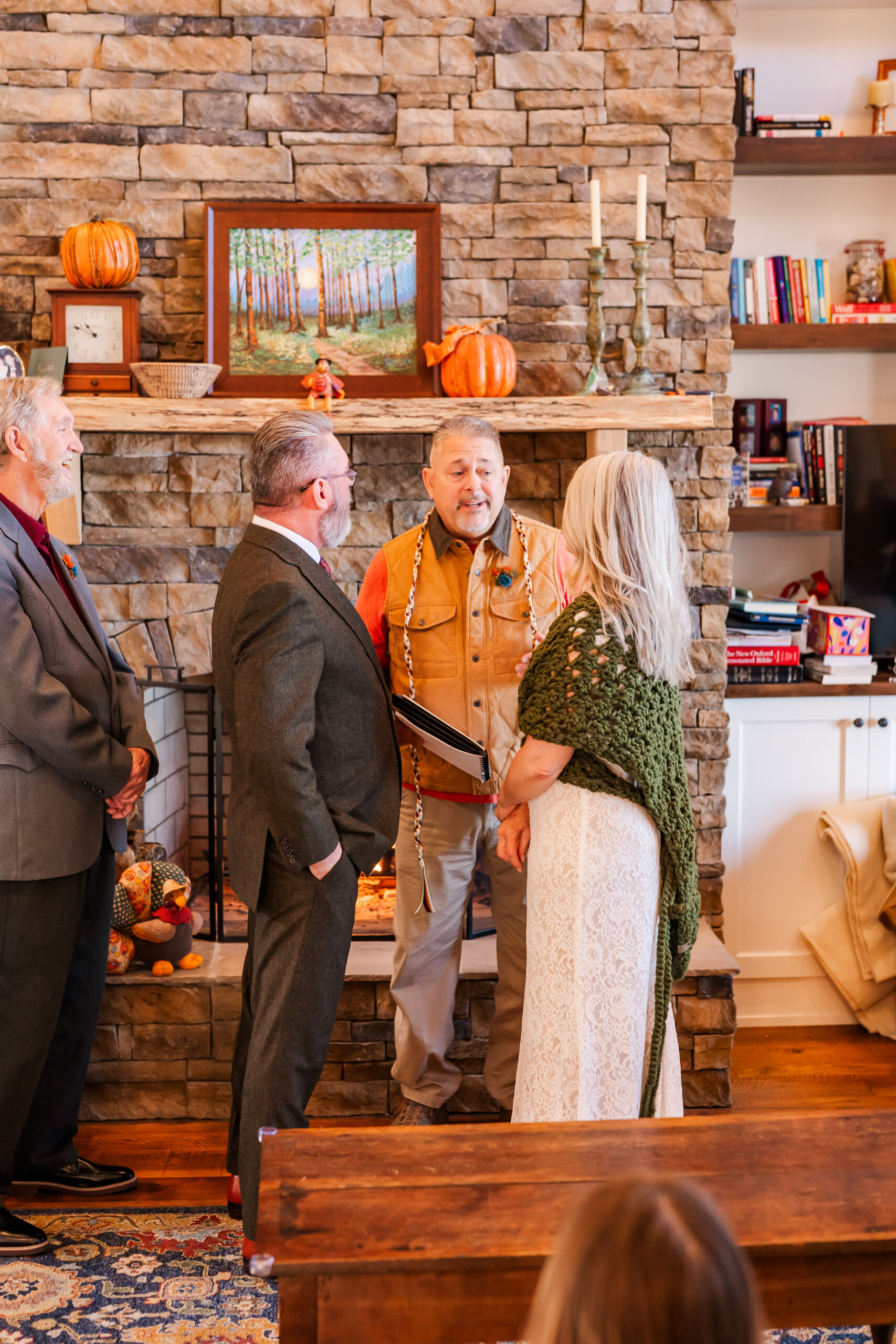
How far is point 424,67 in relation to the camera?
2.93 m

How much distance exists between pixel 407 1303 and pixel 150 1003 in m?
1.64

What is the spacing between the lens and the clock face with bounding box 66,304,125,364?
9.42 feet

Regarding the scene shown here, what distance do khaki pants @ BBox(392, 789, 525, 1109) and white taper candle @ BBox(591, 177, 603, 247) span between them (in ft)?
4.86

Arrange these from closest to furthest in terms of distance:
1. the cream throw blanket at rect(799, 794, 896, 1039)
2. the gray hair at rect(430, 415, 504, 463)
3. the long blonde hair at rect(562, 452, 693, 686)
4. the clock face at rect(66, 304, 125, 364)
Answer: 1. the long blonde hair at rect(562, 452, 693, 686)
2. the gray hair at rect(430, 415, 504, 463)
3. the clock face at rect(66, 304, 125, 364)
4. the cream throw blanket at rect(799, 794, 896, 1039)

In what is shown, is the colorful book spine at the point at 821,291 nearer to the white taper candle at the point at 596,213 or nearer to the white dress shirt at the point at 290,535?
the white taper candle at the point at 596,213

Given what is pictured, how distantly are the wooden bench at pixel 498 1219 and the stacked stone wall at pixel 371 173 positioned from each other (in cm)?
188

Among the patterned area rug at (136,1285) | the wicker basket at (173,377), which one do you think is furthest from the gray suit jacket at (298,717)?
the wicker basket at (173,377)

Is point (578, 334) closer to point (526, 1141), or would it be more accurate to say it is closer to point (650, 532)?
point (650, 532)

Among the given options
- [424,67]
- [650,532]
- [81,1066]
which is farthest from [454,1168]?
[424,67]

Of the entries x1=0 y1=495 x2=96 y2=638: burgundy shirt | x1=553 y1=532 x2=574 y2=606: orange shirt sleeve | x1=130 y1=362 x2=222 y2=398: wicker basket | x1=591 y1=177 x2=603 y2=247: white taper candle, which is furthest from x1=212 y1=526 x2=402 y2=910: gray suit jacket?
x1=591 y1=177 x2=603 y2=247: white taper candle

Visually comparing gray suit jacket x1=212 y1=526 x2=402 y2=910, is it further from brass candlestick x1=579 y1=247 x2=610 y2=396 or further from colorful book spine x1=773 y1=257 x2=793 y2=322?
colorful book spine x1=773 y1=257 x2=793 y2=322

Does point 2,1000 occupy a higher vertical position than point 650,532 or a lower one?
lower

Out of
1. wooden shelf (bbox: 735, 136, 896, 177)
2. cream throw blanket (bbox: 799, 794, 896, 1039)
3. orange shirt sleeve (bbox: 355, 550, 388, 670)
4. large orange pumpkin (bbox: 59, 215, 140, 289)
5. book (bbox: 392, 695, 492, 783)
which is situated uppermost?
wooden shelf (bbox: 735, 136, 896, 177)

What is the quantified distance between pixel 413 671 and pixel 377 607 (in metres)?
0.17
